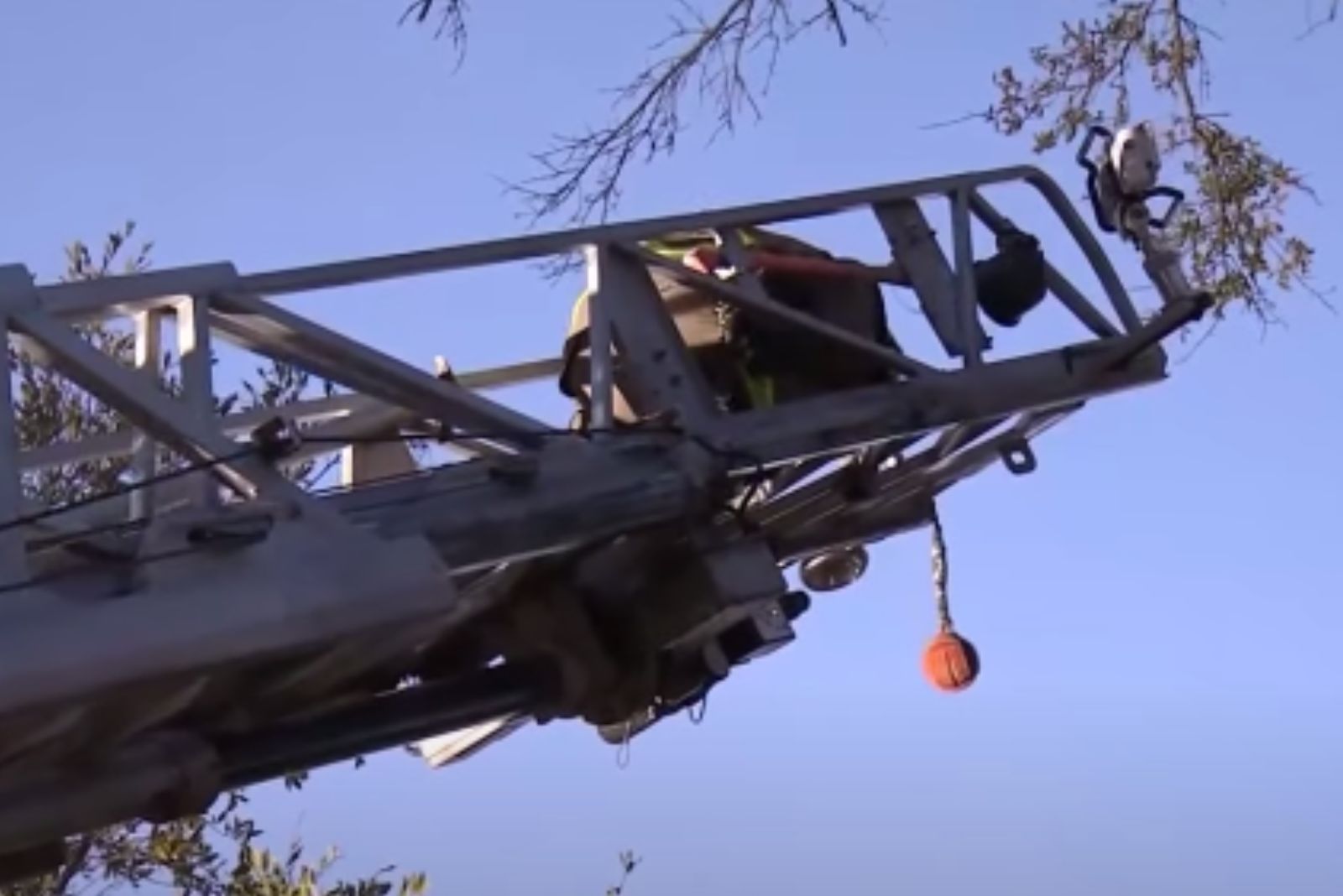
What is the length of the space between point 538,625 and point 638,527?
367 mm

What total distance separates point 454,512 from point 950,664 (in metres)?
1.62

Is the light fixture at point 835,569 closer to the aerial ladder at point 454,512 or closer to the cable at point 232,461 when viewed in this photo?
the aerial ladder at point 454,512

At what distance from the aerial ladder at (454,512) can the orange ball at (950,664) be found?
0.26 meters

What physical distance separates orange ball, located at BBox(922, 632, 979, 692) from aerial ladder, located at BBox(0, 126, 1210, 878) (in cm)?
26

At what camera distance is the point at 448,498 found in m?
4.21

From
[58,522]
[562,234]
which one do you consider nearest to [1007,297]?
[562,234]

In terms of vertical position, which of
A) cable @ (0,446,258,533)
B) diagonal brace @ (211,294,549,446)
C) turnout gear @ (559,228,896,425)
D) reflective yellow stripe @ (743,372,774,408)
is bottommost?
cable @ (0,446,258,533)

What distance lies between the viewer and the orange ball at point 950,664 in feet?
17.8

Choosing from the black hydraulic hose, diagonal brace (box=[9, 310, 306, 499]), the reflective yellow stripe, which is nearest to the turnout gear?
the reflective yellow stripe

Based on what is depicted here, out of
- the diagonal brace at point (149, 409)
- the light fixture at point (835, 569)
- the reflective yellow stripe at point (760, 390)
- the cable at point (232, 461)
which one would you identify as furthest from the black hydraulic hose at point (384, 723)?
the light fixture at point (835, 569)

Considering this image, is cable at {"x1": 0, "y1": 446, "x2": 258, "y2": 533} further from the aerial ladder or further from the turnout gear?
the turnout gear

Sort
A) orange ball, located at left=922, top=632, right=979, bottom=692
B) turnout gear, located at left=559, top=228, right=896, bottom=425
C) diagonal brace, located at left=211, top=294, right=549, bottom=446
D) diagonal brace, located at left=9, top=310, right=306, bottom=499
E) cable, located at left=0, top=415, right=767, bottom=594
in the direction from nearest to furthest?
cable, located at left=0, top=415, right=767, bottom=594
diagonal brace, located at left=9, top=310, right=306, bottom=499
diagonal brace, located at left=211, top=294, right=549, bottom=446
turnout gear, located at left=559, top=228, right=896, bottom=425
orange ball, located at left=922, top=632, right=979, bottom=692

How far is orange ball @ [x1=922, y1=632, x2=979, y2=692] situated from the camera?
213 inches

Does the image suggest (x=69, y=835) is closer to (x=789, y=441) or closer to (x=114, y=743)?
(x=114, y=743)
